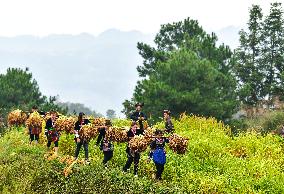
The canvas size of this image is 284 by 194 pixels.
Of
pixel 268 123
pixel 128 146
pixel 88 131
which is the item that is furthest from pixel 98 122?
pixel 268 123

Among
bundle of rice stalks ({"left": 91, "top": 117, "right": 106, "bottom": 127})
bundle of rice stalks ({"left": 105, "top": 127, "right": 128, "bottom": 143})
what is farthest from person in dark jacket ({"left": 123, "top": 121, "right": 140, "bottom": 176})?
bundle of rice stalks ({"left": 91, "top": 117, "right": 106, "bottom": 127})

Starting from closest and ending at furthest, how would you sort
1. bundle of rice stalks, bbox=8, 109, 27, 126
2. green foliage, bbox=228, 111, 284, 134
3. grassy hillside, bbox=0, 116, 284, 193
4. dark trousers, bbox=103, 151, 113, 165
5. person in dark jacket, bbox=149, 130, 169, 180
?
person in dark jacket, bbox=149, 130, 169, 180 < grassy hillside, bbox=0, 116, 284, 193 < dark trousers, bbox=103, 151, 113, 165 < bundle of rice stalks, bbox=8, 109, 27, 126 < green foliage, bbox=228, 111, 284, 134

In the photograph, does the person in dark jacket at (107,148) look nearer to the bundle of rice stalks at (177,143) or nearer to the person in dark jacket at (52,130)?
the bundle of rice stalks at (177,143)

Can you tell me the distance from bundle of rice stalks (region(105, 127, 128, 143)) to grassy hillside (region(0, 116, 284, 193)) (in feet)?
3.43

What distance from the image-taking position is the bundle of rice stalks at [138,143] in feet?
48.5

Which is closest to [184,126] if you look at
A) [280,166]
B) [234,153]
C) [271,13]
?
[234,153]

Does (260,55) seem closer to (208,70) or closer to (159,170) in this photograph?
(208,70)

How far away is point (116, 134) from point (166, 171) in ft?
7.54

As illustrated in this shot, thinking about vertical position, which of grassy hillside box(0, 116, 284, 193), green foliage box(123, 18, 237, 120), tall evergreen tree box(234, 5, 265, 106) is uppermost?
tall evergreen tree box(234, 5, 265, 106)

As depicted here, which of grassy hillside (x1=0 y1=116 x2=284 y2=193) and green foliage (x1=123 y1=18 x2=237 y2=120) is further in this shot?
green foliage (x1=123 y1=18 x2=237 y2=120)

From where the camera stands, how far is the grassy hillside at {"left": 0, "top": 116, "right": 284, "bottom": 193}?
48.9ft

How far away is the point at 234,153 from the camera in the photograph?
2006cm

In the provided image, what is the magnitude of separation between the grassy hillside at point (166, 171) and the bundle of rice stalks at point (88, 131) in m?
1.02

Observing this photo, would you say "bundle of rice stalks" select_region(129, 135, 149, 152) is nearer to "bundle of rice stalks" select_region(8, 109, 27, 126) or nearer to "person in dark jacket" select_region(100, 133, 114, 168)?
"person in dark jacket" select_region(100, 133, 114, 168)
